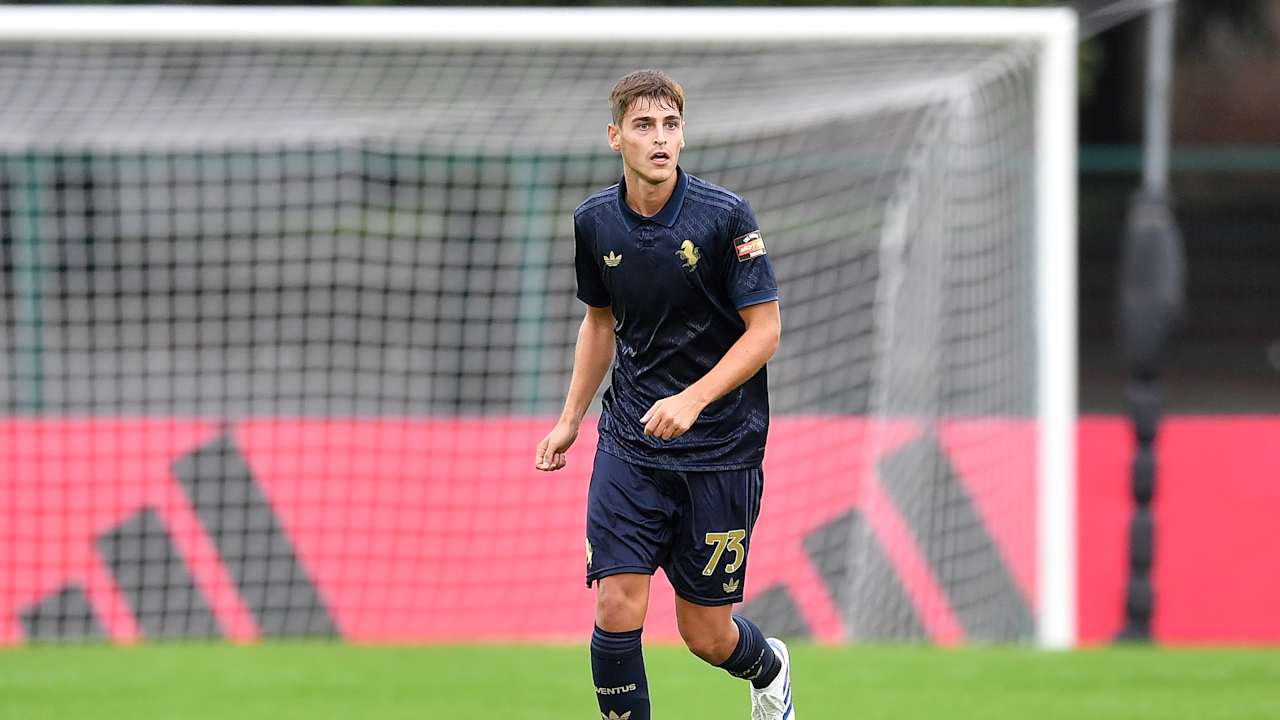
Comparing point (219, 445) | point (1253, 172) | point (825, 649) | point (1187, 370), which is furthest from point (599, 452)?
point (1187, 370)

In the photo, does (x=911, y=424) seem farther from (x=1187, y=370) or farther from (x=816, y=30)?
(x=1187, y=370)

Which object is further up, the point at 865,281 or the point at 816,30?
the point at 816,30

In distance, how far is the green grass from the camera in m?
6.86

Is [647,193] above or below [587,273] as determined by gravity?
above

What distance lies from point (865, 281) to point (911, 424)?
115 centimetres

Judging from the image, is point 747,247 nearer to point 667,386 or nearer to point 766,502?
point 667,386

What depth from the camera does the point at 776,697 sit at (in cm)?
538

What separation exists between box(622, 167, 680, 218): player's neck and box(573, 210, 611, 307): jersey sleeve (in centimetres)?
19

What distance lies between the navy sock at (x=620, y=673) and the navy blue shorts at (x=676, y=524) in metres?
0.18

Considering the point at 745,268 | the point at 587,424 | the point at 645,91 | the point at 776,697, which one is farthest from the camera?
the point at 587,424

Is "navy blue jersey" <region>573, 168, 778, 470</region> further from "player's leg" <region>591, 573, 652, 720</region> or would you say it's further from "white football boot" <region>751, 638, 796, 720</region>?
"white football boot" <region>751, 638, 796, 720</region>

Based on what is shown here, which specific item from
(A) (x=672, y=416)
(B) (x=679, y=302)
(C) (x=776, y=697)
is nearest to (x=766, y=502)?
(C) (x=776, y=697)

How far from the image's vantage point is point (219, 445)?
873 cm

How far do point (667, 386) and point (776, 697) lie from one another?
1.11 m
